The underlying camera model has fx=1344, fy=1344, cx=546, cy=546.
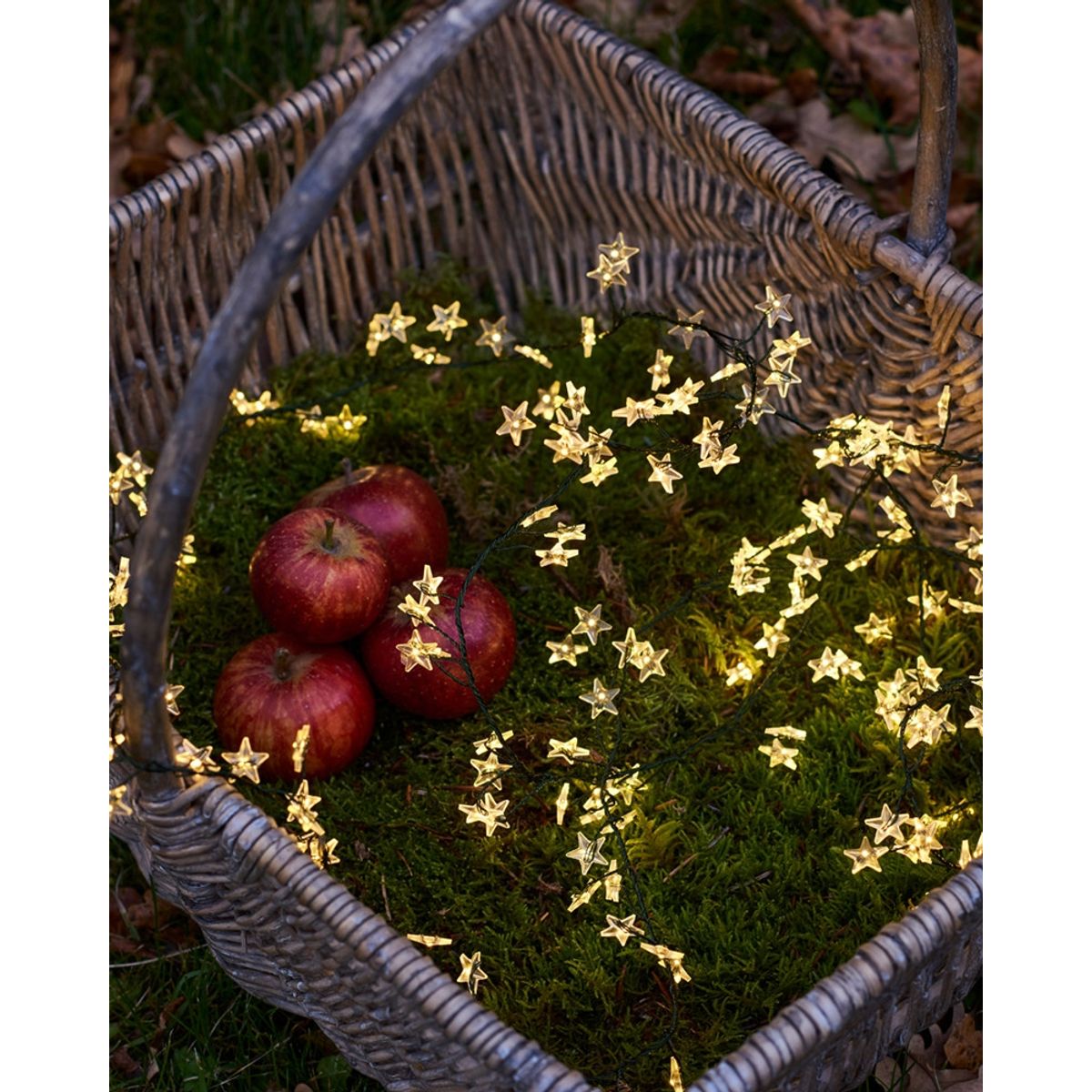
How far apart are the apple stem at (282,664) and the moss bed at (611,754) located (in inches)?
4.9

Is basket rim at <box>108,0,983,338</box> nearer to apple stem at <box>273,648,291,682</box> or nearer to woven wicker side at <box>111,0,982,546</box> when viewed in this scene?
woven wicker side at <box>111,0,982,546</box>

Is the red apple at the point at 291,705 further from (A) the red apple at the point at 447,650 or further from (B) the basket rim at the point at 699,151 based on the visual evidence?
(B) the basket rim at the point at 699,151

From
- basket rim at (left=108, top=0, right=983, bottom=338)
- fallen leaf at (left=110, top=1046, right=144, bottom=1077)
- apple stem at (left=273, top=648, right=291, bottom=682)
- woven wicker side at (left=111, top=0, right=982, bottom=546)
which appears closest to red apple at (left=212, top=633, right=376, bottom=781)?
apple stem at (left=273, top=648, right=291, bottom=682)

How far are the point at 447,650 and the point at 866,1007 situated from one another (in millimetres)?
600

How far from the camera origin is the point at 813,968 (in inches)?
54.9

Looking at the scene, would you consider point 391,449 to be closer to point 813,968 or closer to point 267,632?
point 267,632

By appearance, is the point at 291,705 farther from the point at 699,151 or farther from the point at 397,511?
the point at 699,151

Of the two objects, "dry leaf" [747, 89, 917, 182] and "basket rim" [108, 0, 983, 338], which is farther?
"dry leaf" [747, 89, 917, 182]

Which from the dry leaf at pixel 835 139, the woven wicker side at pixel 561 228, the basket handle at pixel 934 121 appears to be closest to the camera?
the basket handle at pixel 934 121

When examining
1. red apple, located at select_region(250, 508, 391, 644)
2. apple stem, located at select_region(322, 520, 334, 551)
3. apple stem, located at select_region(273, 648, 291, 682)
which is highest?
apple stem, located at select_region(322, 520, 334, 551)

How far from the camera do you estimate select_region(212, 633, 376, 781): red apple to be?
146cm

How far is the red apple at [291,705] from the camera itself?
4.79ft

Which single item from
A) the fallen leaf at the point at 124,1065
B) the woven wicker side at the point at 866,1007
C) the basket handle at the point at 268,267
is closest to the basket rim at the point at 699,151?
the basket handle at the point at 268,267

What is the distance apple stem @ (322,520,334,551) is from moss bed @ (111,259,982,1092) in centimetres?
20
